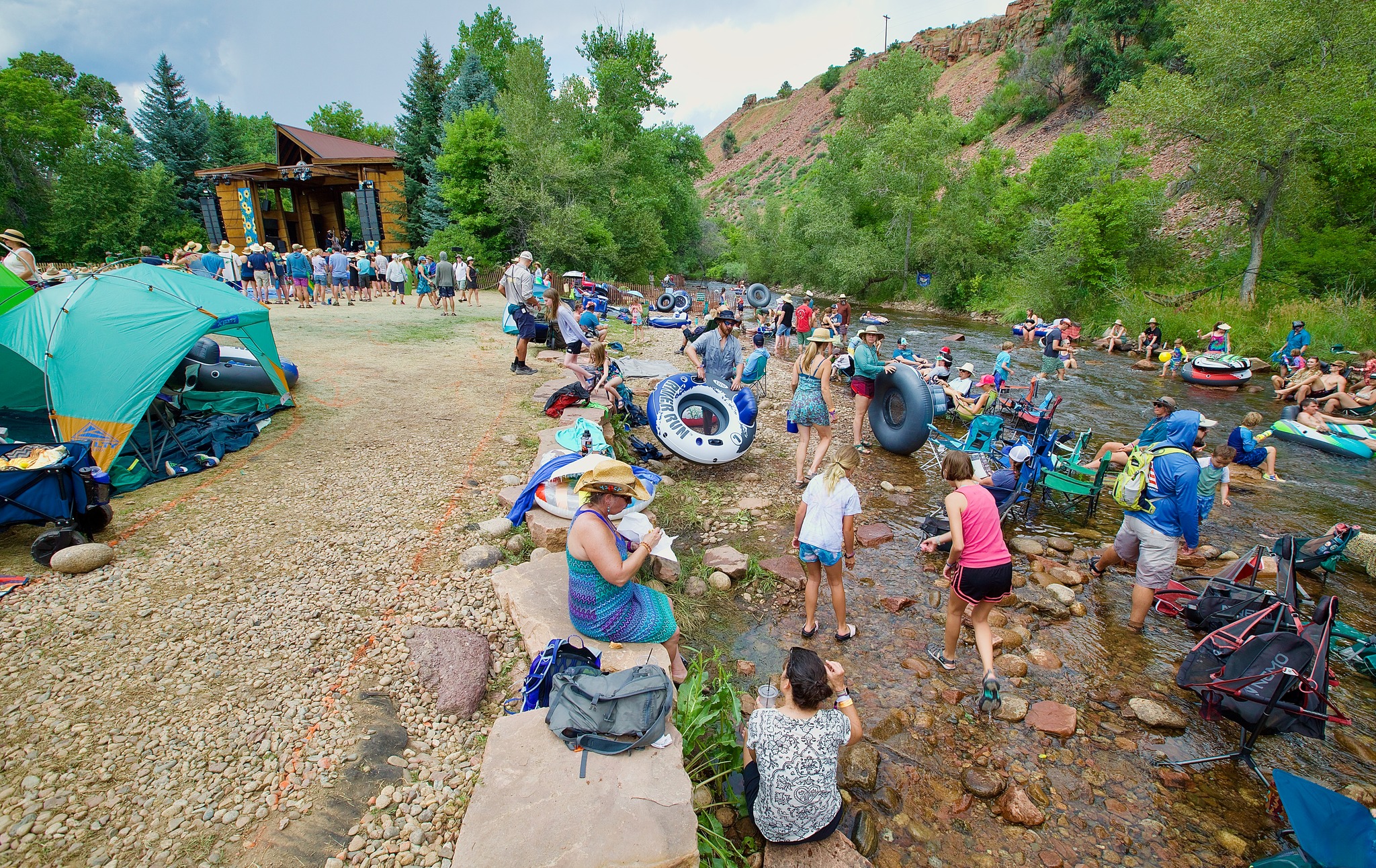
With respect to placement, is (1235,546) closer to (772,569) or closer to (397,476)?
(772,569)

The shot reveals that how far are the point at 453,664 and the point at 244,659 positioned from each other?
1179 mm

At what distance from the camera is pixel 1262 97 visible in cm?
1719

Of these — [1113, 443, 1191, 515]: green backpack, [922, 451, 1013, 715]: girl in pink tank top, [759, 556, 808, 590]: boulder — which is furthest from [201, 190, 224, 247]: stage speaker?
[1113, 443, 1191, 515]: green backpack

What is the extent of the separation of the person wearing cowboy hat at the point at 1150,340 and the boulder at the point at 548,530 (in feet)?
59.9

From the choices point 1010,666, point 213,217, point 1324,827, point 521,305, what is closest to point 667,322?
point 521,305

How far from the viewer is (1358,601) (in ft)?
18.1

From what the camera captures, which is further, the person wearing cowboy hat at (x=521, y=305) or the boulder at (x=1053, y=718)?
the person wearing cowboy hat at (x=521, y=305)

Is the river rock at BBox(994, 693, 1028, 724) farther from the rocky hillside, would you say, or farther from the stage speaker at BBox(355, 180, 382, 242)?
the rocky hillside

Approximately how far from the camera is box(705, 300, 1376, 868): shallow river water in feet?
10.4

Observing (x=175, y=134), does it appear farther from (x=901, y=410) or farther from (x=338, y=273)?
(x=901, y=410)

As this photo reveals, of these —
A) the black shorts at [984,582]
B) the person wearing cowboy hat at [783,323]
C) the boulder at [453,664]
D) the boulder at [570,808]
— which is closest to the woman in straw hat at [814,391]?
the black shorts at [984,582]

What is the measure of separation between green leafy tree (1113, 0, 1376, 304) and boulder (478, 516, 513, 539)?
877 inches

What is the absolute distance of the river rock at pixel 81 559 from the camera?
4.16 metres

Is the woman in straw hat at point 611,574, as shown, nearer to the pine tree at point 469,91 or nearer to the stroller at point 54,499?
the stroller at point 54,499
